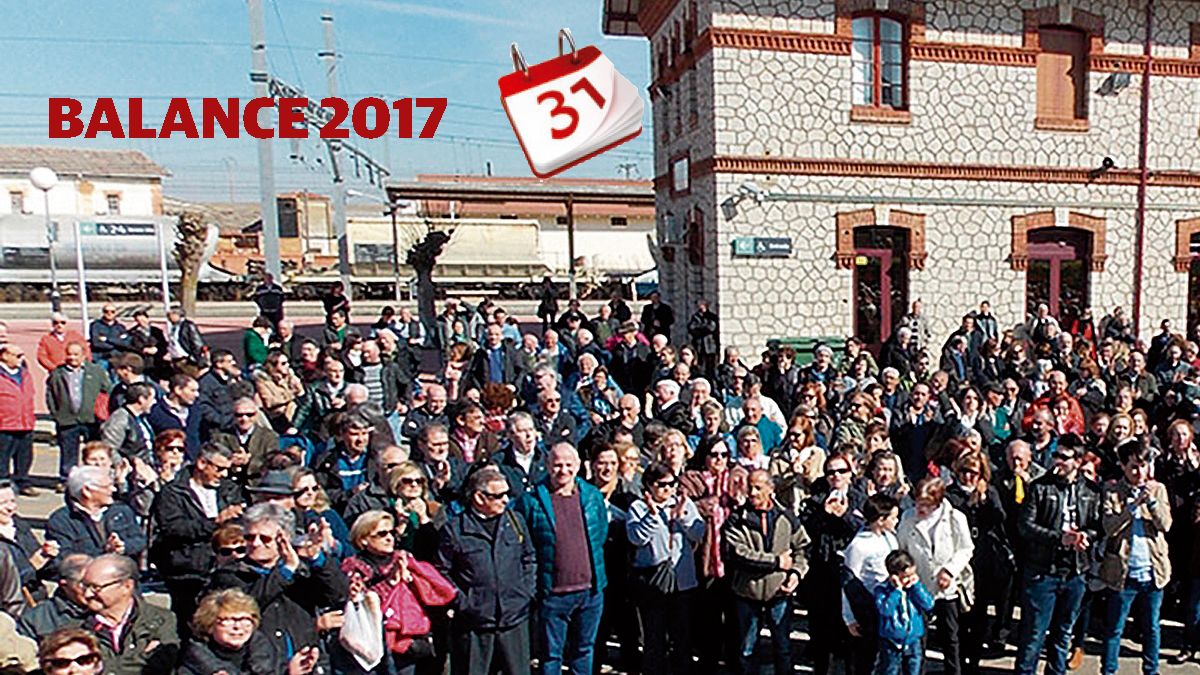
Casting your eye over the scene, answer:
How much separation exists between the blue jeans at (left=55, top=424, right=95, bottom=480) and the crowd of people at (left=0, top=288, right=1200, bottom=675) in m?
2.20

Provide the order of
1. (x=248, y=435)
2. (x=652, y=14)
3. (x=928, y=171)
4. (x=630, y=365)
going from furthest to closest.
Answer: (x=652, y=14) < (x=928, y=171) < (x=630, y=365) < (x=248, y=435)

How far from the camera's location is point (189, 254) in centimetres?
2931

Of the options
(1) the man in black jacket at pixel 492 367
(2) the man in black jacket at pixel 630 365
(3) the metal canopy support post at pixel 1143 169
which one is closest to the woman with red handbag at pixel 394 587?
(1) the man in black jacket at pixel 492 367

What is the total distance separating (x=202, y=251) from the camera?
30.7 m

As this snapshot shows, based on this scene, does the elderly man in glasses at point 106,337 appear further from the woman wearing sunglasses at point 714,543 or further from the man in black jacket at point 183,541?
the woman wearing sunglasses at point 714,543

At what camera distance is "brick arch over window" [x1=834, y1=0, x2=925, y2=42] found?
12.0m

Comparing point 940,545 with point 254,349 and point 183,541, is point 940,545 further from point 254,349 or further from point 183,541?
point 254,349

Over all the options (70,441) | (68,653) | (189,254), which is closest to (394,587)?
(68,653)

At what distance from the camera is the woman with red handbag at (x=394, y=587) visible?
3729mm

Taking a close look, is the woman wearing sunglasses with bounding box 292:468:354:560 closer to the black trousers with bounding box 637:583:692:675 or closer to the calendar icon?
the black trousers with bounding box 637:583:692:675

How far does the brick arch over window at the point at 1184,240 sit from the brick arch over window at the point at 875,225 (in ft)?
15.8

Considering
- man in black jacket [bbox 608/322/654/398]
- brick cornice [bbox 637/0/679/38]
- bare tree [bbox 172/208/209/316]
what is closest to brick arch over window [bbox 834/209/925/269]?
man in black jacket [bbox 608/322/654/398]

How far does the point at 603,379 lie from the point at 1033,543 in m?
4.10

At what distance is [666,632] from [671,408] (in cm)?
222
